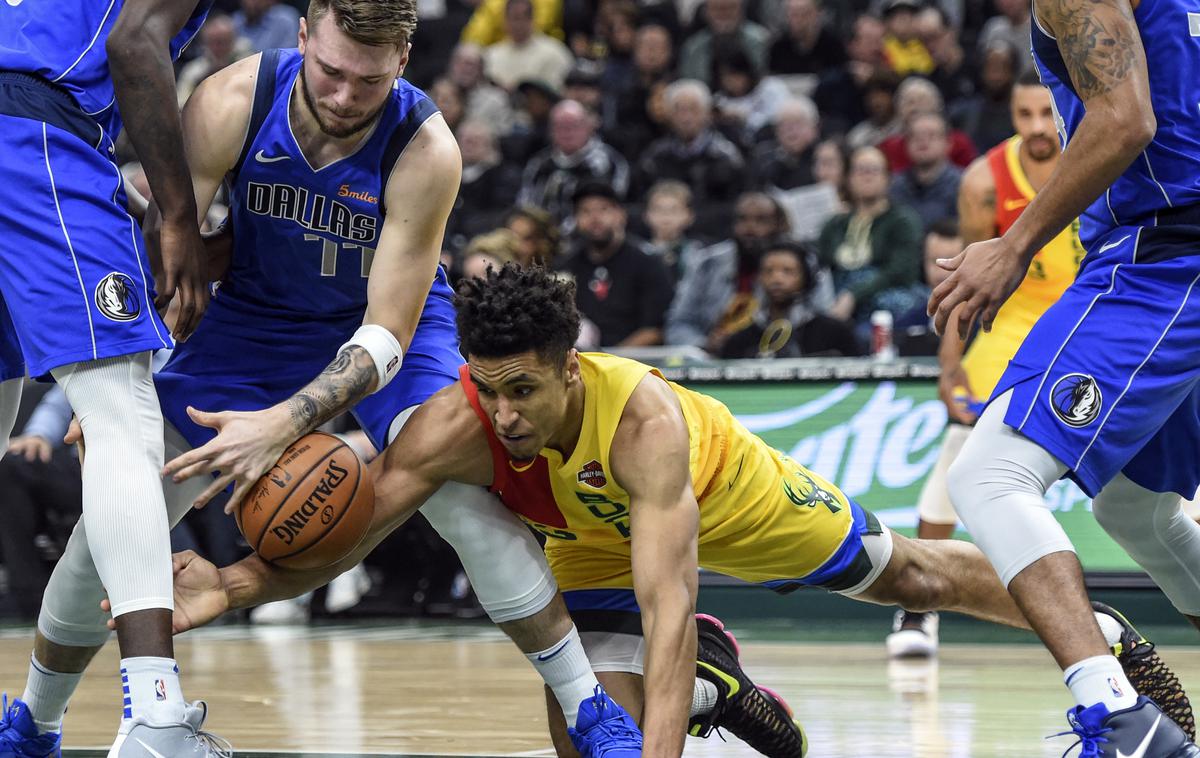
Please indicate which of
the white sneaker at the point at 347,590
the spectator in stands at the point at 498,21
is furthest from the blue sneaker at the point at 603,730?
the spectator in stands at the point at 498,21

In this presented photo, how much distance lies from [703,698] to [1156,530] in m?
1.15

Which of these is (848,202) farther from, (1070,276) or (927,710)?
(927,710)

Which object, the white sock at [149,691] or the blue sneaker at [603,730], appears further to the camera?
the blue sneaker at [603,730]

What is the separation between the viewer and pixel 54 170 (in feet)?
11.2

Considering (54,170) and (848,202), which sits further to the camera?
(848,202)

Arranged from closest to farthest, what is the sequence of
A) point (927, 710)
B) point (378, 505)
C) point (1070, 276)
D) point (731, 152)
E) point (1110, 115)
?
point (1110, 115)
point (378, 505)
point (927, 710)
point (1070, 276)
point (731, 152)

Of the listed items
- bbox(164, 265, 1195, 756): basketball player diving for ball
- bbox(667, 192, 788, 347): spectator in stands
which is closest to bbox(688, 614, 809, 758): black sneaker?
bbox(164, 265, 1195, 756): basketball player diving for ball

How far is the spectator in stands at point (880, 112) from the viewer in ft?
35.5

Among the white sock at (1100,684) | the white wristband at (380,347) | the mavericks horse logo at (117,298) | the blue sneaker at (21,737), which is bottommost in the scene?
the blue sneaker at (21,737)

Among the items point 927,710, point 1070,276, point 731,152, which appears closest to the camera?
point 927,710

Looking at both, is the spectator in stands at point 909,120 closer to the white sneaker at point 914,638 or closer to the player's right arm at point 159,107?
the white sneaker at point 914,638

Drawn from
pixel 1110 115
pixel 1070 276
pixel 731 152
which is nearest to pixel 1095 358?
pixel 1110 115

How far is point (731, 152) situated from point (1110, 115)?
7.77 m

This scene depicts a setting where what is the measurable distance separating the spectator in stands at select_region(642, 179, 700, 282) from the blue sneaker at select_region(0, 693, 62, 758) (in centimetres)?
641
